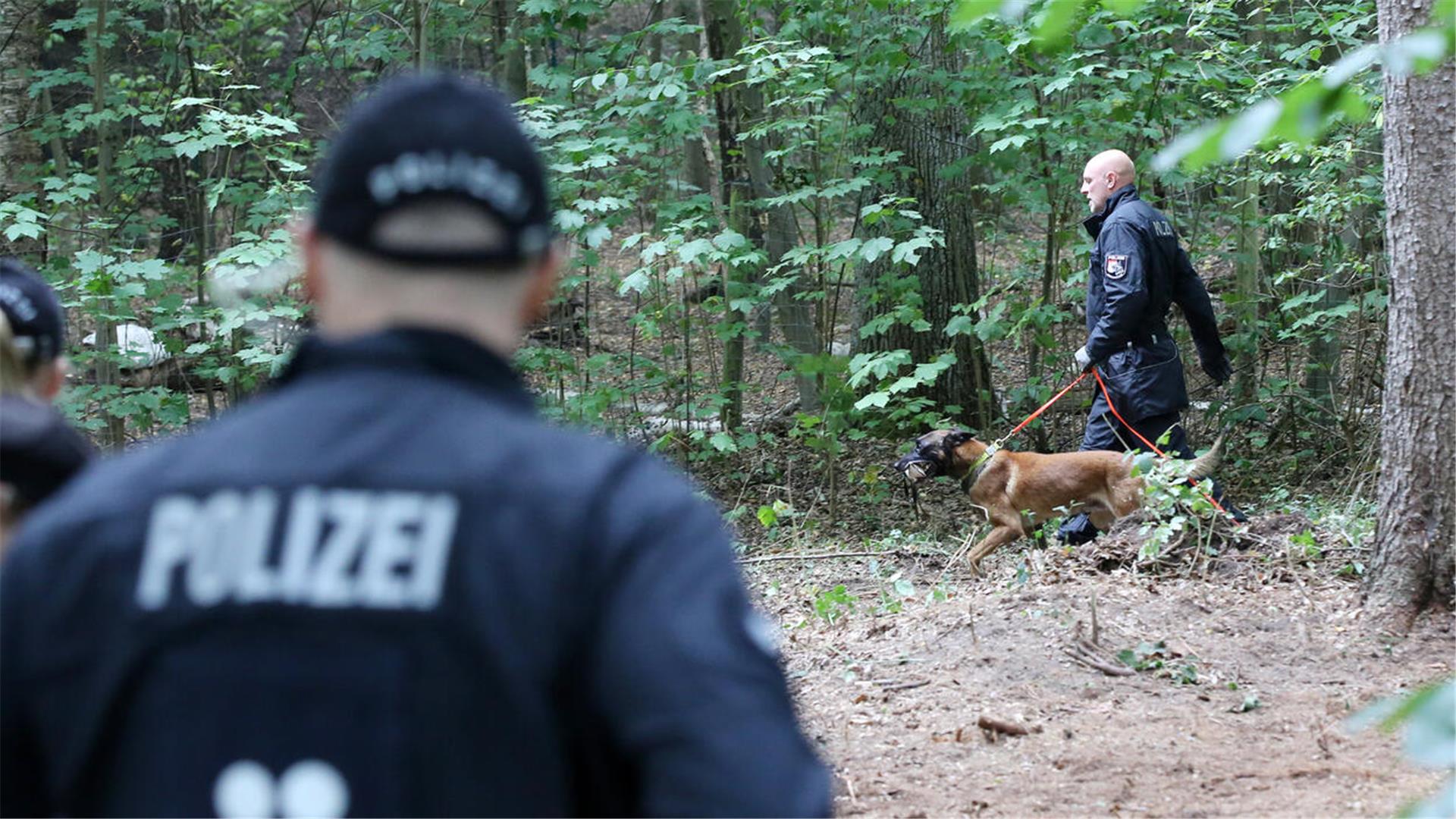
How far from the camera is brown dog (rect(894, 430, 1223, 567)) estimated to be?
8570 mm

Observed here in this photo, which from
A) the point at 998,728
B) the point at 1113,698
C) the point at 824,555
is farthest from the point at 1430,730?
the point at 824,555

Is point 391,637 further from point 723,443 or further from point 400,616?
point 723,443

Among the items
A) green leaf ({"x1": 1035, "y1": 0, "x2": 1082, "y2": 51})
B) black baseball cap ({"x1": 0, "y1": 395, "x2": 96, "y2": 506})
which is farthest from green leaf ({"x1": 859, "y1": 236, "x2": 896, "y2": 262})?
black baseball cap ({"x1": 0, "y1": 395, "x2": 96, "y2": 506})

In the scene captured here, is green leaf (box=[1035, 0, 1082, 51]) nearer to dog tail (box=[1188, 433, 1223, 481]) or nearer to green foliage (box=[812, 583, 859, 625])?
green foliage (box=[812, 583, 859, 625])

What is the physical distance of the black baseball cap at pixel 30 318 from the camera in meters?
2.81

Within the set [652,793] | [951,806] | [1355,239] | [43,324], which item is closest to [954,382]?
[1355,239]

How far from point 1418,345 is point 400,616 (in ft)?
18.4

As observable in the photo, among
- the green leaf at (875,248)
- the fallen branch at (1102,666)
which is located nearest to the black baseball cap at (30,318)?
the fallen branch at (1102,666)

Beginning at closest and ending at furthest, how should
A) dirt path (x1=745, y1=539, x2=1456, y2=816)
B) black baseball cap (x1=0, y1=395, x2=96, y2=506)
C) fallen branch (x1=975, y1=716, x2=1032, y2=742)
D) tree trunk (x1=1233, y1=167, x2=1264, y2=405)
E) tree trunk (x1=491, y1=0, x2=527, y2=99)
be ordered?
1. black baseball cap (x1=0, y1=395, x2=96, y2=506)
2. dirt path (x1=745, y1=539, x2=1456, y2=816)
3. fallen branch (x1=975, y1=716, x2=1032, y2=742)
4. tree trunk (x1=1233, y1=167, x2=1264, y2=405)
5. tree trunk (x1=491, y1=0, x2=527, y2=99)

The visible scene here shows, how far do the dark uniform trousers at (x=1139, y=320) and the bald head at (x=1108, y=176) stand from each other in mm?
57

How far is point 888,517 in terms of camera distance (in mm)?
11250

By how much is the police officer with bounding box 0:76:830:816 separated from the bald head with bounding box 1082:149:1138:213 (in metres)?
7.84

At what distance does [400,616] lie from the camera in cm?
132

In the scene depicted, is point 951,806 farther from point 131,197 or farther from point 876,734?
point 131,197
